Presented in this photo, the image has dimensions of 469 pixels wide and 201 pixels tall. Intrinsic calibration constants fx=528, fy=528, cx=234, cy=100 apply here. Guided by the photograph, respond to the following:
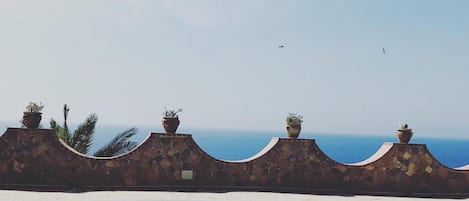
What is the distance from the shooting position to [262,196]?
17297 millimetres

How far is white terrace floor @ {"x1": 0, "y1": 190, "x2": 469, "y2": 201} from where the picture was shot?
15391 mm

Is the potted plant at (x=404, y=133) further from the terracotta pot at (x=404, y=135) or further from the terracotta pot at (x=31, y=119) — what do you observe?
the terracotta pot at (x=31, y=119)

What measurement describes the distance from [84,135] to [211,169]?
10.1 m

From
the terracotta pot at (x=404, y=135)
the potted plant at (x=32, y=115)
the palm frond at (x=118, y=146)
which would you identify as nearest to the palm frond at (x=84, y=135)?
the palm frond at (x=118, y=146)

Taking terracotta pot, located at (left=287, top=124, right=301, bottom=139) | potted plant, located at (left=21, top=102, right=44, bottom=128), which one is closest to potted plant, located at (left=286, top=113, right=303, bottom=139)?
terracotta pot, located at (left=287, top=124, right=301, bottom=139)

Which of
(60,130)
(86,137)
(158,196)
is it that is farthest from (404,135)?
(60,130)

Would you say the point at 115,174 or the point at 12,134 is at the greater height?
the point at 12,134

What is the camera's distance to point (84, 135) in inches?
1025

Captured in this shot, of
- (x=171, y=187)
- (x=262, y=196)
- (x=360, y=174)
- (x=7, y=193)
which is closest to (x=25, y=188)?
(x=7, y=193)

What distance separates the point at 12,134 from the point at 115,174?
3554 mm

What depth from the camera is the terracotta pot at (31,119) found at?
17281 millimetres

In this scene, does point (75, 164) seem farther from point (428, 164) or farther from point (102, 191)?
point (428, 164)

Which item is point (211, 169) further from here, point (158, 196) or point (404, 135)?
point (404, 135)

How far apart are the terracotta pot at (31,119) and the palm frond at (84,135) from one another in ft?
27.4
